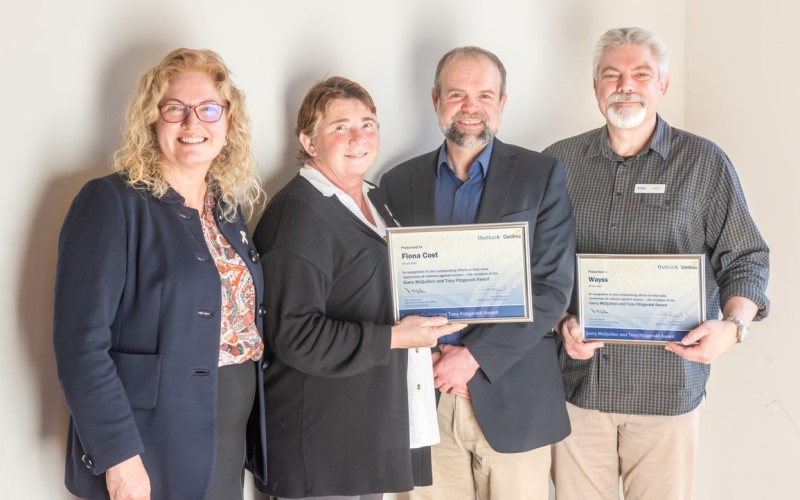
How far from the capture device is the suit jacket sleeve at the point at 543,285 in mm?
2393

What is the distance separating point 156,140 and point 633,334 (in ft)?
5.19

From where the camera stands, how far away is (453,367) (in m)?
2.40

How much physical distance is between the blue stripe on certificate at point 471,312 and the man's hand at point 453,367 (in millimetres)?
205

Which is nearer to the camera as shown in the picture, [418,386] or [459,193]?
[418,386]

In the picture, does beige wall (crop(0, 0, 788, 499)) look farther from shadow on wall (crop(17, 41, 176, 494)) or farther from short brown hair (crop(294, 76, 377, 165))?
short brown hair (crop(294, 76, 377, 165))

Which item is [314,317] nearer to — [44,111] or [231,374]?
[231,374]

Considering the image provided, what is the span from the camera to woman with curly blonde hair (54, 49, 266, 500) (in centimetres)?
174

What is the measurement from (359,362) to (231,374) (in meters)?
0.35

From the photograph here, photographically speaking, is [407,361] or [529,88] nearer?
[407,361]

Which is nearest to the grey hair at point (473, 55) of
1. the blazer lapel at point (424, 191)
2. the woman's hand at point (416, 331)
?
the blazer lapel at point (424, 191)

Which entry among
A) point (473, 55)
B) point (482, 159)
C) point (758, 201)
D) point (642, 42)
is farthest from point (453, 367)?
point (758, 201)

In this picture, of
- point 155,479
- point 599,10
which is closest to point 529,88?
point 599,10

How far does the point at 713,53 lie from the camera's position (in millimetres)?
3459

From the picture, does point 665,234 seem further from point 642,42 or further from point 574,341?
point 642,42
